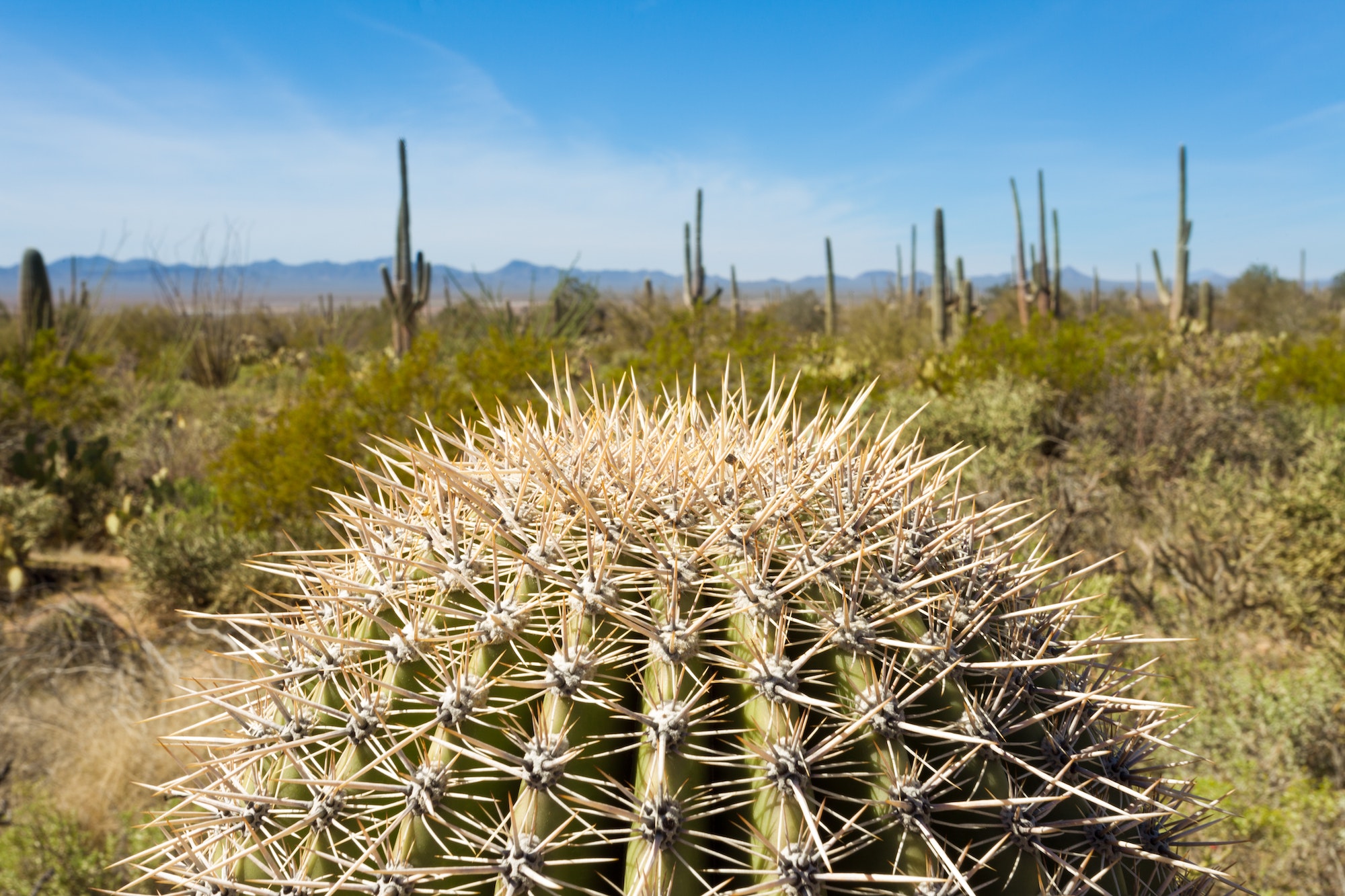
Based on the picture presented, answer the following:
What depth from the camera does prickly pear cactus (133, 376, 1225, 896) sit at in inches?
51.0

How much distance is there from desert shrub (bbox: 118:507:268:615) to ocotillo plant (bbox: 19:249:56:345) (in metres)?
10.3

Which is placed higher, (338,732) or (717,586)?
(717,586)

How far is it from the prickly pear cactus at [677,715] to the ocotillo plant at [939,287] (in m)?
24.0

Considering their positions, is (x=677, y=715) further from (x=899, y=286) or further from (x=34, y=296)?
(x=899, y=286)

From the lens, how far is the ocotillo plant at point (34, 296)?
1647cm

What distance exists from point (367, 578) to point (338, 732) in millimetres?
366

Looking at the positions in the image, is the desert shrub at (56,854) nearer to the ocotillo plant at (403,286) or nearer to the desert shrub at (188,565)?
the desert shrub at (188,565)

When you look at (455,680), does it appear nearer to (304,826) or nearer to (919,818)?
(304,826)

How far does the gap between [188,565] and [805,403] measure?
6.81 metres

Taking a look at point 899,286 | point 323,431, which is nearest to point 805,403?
point 323,431

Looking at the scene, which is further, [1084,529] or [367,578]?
[1084,529]

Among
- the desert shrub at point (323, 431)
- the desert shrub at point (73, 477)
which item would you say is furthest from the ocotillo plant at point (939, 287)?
the desert shrub at point (73, 477)

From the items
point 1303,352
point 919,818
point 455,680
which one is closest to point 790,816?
point 919,818

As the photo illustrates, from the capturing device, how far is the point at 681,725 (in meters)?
1.30
